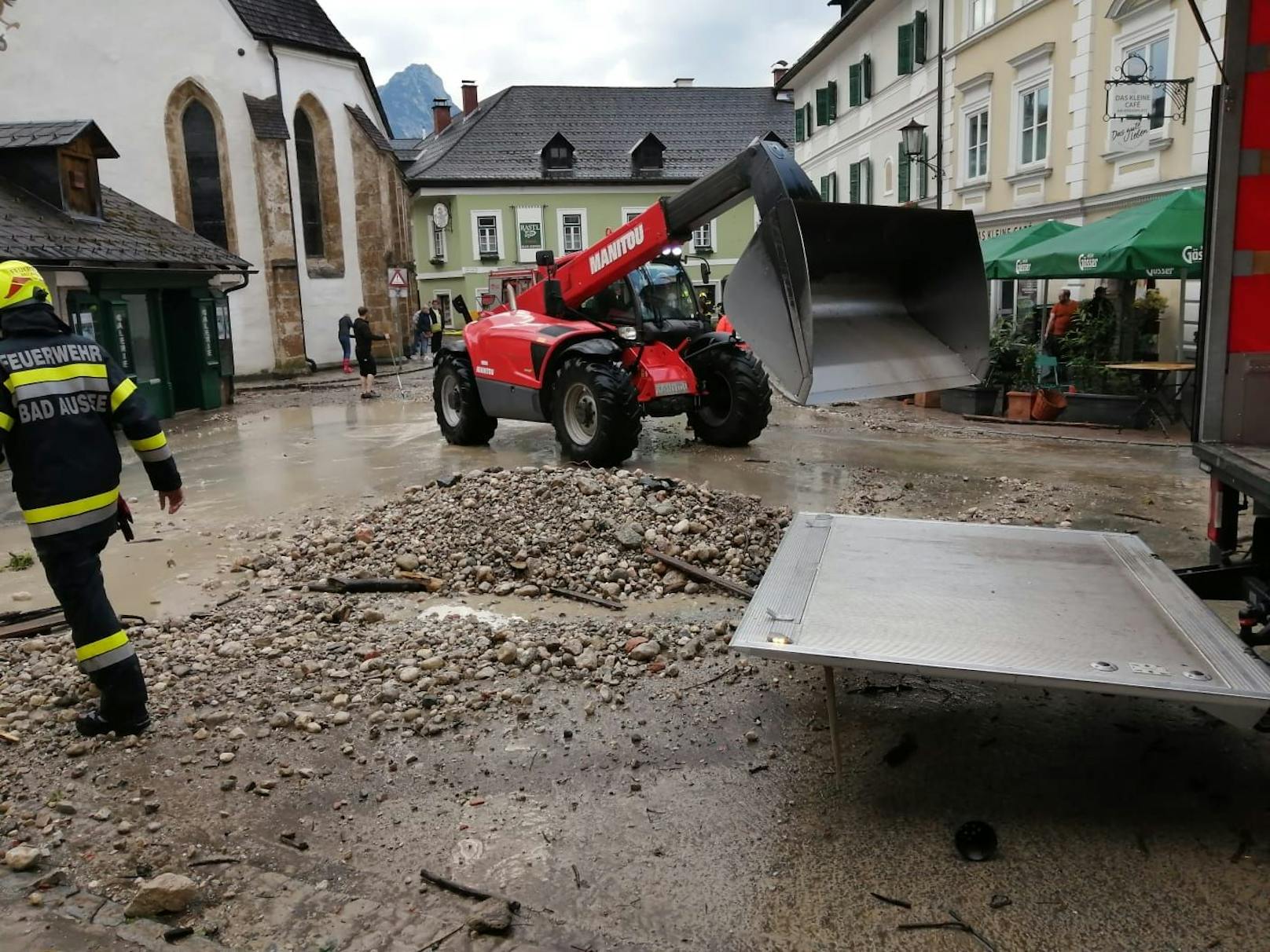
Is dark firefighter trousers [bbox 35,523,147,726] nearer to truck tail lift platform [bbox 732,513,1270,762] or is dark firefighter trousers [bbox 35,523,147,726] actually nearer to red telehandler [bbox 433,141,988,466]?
truck tail lift platform [bbox 732,513,1270,762]

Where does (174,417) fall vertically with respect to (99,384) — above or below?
below

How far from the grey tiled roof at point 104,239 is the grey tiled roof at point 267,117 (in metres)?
7.01

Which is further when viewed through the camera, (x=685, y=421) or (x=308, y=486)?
(x=685, y=421)

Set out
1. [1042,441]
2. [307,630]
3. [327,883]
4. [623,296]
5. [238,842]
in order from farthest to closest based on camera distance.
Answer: [1042,441], [623,296], [307,630], [238,842], [327,883]

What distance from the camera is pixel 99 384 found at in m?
4.16

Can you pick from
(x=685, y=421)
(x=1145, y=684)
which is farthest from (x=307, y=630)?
(x=685, y=421)

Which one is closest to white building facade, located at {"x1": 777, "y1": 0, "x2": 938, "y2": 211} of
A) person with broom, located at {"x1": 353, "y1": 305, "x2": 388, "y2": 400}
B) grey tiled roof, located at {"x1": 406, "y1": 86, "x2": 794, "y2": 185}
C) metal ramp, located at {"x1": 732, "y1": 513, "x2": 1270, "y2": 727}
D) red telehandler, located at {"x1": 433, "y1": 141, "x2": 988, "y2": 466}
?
grey tiled roof, located at {"x1": 406, "y1": 86, "x2": 794, "y2": 185}

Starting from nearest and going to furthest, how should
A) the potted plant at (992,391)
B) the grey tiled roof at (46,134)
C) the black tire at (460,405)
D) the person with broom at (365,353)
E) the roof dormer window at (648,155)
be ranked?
1. the black tire at (460,405)
2. the potted plant at (992,391)
3. the grey tiled roof at (46,134)
4. the person with broom at (365,353)
5. the roof dormer window at (648,155)

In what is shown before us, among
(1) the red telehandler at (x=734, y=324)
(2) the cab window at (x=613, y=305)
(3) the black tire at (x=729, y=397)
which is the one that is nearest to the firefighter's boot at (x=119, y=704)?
(1) the red telehandler at (x=734, y=324)

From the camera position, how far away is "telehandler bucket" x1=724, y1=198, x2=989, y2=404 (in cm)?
531

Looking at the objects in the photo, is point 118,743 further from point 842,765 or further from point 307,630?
point 842,765

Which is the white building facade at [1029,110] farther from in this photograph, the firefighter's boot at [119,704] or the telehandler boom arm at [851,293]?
the firefighter's boot at [119,704]

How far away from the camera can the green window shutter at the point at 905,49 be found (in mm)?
22084

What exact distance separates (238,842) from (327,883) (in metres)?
0.44
